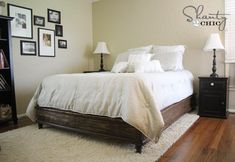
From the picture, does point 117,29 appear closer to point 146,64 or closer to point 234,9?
point 146,64

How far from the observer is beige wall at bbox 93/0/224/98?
3979 millimetres

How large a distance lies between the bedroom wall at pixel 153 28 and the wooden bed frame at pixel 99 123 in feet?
4.05

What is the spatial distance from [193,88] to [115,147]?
2.39 metres

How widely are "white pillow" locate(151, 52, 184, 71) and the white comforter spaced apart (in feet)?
2.18

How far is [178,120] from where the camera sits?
329 centimetres

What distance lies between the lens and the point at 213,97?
3535 mm

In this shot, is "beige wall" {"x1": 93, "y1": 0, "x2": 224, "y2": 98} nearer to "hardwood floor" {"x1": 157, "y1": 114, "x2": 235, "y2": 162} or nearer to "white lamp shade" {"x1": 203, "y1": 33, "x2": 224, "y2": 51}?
"white lamp shade" {"x1": 203, "y1": 33, "x2": 224, "y2": 51}

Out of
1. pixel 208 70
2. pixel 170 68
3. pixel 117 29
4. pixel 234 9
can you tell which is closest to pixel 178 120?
pixel 170 68

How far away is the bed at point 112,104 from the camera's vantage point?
2092mm

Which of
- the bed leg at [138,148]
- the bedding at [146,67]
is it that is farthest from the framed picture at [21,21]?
the bed leg at [138,148]

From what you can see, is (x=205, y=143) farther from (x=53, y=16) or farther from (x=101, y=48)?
(x=53, y=16)

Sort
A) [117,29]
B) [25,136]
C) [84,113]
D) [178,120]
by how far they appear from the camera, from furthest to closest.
A: [117,29] < [178,120] < [25,136] < [84,113]

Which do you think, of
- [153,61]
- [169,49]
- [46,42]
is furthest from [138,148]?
[46,42]

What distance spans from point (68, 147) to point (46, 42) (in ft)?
8.39
